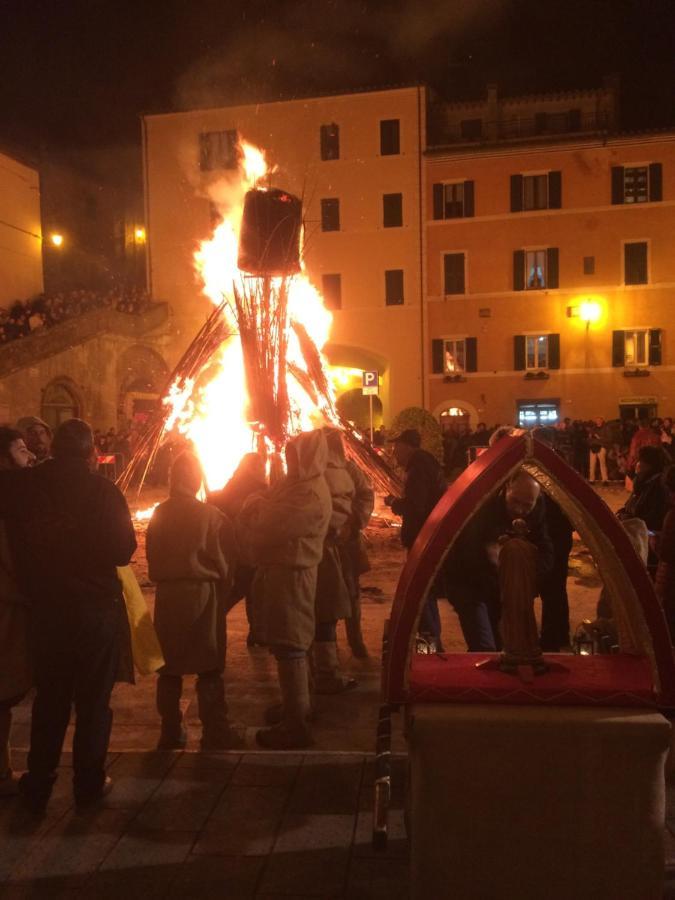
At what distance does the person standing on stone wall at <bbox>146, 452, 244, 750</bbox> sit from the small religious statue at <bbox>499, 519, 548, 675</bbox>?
213 cm

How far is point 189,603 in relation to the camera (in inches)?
184

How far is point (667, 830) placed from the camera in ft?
12.1

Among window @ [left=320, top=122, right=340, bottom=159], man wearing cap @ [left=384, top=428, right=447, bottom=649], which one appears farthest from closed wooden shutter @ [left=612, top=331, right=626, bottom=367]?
man wearing cap @ [left=384, top=428, right=447, bottom=649]

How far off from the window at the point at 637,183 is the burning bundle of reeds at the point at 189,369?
2301 centimetres

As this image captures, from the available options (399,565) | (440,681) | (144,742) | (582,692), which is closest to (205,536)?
(144,742)

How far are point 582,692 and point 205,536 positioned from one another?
8.22 ft

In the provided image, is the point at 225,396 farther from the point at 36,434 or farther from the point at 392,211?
the point at 392,211

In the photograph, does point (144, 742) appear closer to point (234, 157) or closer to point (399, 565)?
point (399, 565)

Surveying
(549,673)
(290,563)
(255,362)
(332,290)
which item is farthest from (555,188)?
(549,673)

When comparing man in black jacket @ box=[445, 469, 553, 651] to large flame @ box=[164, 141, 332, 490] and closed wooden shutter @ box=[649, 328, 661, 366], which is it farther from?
closed wooden shutter @ box=[649, 328, 661, 366]

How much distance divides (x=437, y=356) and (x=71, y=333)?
44.2 ft

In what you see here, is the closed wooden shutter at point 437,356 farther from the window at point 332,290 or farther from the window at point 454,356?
the window at point 332,290

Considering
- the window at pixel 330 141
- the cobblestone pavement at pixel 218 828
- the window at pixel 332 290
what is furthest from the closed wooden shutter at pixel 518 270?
the cobblestone pavement at pixel 218 828

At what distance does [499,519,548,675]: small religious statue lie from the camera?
293cm
